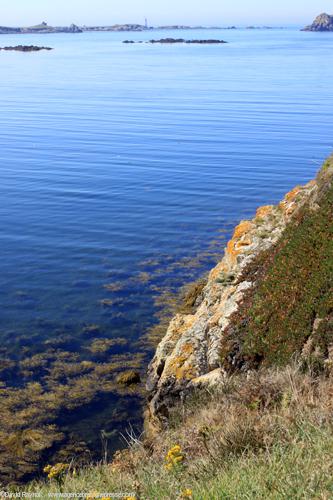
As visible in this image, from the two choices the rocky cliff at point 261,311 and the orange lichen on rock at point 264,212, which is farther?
the orange lichen on rock at point 264,212

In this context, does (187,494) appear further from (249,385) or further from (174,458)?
(249,385)

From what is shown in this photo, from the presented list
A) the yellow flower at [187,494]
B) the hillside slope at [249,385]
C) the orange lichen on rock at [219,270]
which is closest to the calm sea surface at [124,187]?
the hillside slope at [249,385]

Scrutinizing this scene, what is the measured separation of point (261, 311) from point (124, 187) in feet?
73.3

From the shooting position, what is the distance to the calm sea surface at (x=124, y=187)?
63.6ft

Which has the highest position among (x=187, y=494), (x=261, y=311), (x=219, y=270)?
(x=187, y=494)

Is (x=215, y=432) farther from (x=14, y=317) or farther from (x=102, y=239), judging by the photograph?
(x=102, y=239)

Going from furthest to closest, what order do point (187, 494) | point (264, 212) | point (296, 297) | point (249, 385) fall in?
point (264, 212) → point (296, 297) → point (249, 385) → point (187, 494)

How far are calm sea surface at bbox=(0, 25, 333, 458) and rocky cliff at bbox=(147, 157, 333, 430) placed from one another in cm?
184

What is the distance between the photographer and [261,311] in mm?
11734

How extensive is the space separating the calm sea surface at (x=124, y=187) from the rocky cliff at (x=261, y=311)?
184cm

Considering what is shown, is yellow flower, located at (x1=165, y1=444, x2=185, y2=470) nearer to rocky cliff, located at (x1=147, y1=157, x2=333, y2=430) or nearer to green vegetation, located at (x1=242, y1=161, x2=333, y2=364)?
rocky cliff, located at (x1=147, y1=157, x2=333, y2=430)

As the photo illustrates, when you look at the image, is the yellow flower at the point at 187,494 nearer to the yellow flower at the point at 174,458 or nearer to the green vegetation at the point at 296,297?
the yellow flower at the point at 174,458

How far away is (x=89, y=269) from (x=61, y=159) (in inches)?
731

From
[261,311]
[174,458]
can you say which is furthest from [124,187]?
[174,458]
